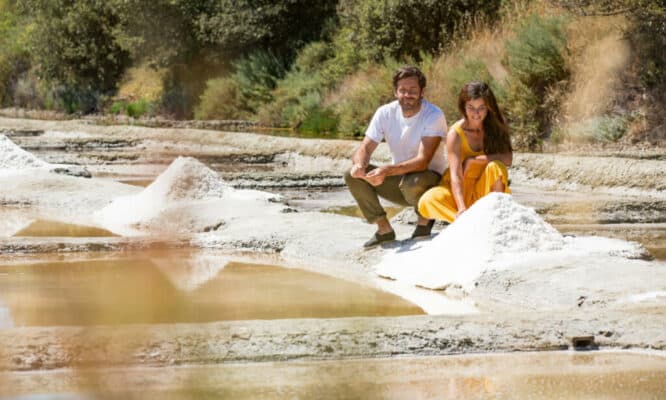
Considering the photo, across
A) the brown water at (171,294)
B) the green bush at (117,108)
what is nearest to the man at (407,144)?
the brown water at (171,294)

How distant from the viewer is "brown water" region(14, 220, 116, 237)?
941 cm

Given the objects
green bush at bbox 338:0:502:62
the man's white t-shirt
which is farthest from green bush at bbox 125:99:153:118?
the man's white t-shirt

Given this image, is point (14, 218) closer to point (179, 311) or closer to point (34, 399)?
point (179, 311)

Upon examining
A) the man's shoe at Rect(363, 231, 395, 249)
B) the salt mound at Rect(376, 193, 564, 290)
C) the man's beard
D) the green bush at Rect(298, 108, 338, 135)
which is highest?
the man's beard

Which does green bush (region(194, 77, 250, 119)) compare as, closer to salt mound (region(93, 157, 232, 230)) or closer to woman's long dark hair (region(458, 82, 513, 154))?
salt mound (region(93, 157, 232, 230))

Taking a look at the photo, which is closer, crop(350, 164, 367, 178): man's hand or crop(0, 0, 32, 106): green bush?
crop(350, 164, 367, 178): man's hand

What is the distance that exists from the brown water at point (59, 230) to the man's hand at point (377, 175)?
2874 millimetres

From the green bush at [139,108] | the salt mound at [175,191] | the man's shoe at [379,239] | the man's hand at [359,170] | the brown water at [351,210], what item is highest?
the man's hand at [359,170]

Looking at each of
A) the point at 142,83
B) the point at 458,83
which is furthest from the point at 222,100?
the point at 458,83

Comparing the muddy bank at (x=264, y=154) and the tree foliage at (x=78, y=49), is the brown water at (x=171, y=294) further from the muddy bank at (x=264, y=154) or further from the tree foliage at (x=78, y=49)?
the tree foliage at (x=78, y=49)

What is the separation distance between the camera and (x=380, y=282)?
22.8ft

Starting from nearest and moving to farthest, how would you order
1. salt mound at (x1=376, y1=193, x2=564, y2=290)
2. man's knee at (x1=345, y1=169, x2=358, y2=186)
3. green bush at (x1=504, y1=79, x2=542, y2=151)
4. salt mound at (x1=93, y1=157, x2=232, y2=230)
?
1. salt mound at (x1=376, y1=193, x2=564, y2=290)
2. man's knee at (x1=345, y1=169, x2=358, y2=186)
3. salt mound at (x1=93, y1=157, x2=232, y2=230)
4. green bush at (x1=504, y1=79, x2=542, y2=151)

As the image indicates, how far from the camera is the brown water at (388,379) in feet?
14.2

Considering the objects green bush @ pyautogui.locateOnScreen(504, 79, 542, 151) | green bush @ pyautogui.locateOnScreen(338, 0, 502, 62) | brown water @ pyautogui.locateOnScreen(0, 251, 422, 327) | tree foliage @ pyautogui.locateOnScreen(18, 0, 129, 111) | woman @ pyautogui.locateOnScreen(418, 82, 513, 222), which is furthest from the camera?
tree foliage @ pyautogui.locateOnScreen(18, 0, 129, 111)
